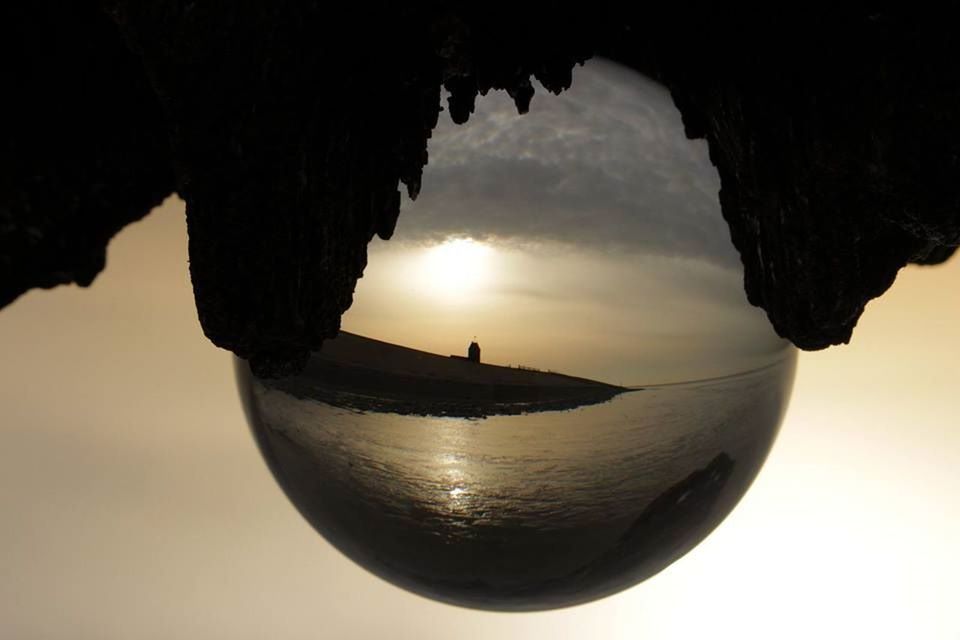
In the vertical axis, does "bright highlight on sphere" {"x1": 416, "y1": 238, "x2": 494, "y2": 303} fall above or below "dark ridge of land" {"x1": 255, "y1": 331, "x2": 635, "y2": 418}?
above

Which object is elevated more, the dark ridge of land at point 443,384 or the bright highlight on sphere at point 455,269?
the bright highlight on sphere at point 455,269

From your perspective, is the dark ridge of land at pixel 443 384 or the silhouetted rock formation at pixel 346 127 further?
the dark ridge of land at pixel 443 384

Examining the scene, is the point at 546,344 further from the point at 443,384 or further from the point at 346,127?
the point at 346,127

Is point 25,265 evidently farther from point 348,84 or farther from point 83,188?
point 348,84

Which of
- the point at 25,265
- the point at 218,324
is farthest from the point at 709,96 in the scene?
the point at 25,265

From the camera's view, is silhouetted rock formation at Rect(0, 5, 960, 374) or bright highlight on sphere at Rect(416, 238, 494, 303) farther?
bright highlight on sphere at Rect(416, 238, 494, 303)

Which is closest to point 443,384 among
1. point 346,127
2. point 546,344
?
point 546,344
